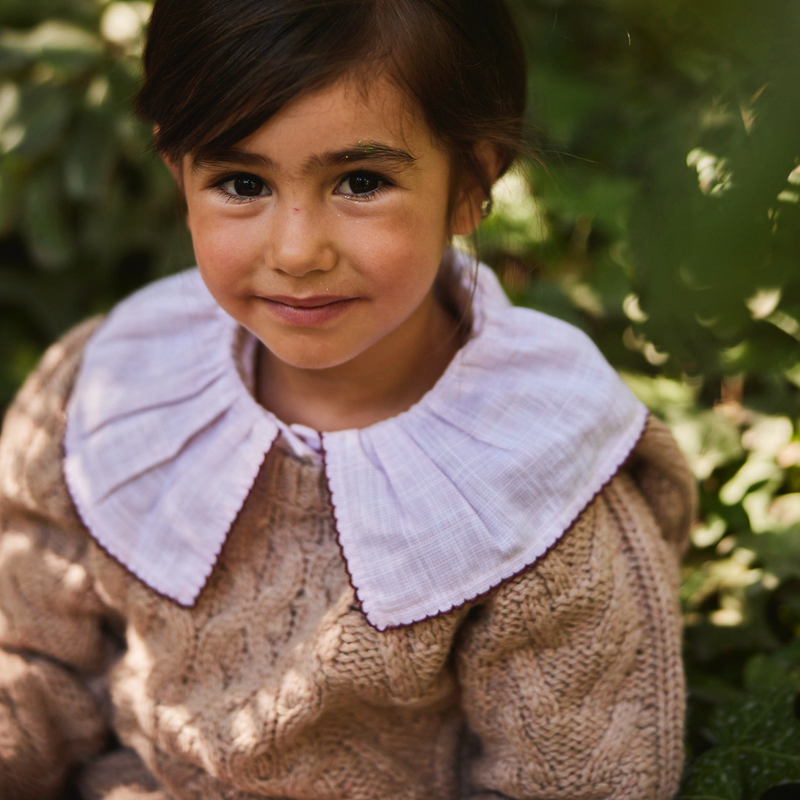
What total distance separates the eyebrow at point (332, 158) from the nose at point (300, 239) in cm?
5

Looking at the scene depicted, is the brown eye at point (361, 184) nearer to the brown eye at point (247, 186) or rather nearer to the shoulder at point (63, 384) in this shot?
the brown eye at point (247, 186)

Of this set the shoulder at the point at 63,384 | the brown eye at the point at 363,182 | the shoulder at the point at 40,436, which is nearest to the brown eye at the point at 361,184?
the brown eye at the point at 363,182

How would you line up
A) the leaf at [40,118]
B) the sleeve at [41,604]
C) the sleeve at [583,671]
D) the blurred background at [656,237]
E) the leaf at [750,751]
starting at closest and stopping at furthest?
1. the blurred background at [656,237]
2. the sleeve at [583,671]
3. the leaf at [750,751]
4. the sleeve at [41,604]
5. the leaf at [40,118]

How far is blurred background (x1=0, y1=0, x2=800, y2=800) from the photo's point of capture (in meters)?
0.50

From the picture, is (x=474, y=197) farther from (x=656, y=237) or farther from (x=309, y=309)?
(x=656, y=237)

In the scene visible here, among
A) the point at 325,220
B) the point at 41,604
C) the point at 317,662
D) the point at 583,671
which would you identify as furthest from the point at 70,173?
the point at 583,671

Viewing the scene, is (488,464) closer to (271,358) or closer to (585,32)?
(271,358)

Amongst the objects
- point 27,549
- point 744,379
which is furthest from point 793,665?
point 27,549

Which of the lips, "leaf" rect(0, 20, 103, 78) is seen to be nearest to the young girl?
the lips

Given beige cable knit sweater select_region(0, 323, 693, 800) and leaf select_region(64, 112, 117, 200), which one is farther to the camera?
leaf select_region(64, 112, 117, 200)

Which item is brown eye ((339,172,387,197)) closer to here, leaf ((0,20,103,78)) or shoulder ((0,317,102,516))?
shoulder ((0,317,102,516))

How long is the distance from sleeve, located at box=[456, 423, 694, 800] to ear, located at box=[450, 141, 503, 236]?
1.51 feet

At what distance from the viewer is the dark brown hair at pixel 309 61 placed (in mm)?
1035

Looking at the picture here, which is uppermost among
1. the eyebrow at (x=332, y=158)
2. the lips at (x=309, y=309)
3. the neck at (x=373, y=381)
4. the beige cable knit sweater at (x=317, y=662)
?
the eyebrow at (x=332, y=158)
